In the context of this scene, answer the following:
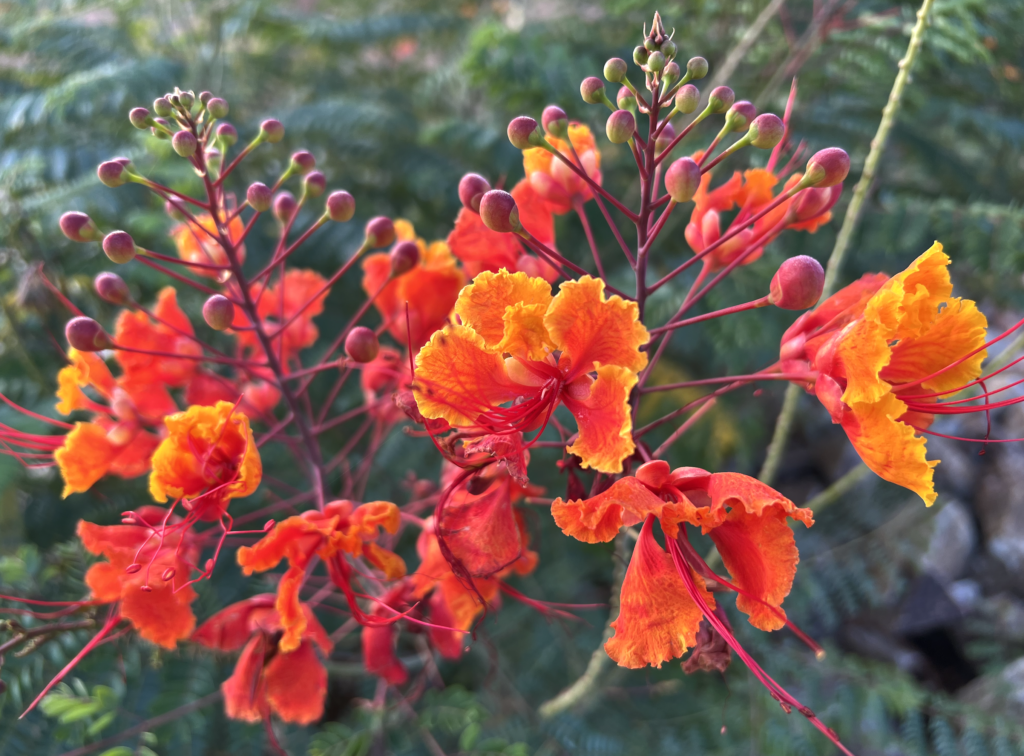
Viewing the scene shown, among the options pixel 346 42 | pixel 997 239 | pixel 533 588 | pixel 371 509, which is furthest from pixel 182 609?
pixel 346 42

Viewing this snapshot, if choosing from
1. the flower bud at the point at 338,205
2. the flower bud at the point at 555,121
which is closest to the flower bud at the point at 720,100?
the flower bud at the point at 555,121

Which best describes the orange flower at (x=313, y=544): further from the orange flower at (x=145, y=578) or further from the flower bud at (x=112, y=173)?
the flower bud at (x=112, y=173)

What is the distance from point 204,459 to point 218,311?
238mm

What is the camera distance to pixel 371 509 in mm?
1098

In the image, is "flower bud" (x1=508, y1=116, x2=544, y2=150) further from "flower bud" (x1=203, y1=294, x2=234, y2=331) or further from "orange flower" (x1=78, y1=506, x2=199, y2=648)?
"orange flower" (x1=78, y1=506, x2=199, y2=648)

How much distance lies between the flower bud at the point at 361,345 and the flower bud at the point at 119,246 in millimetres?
361

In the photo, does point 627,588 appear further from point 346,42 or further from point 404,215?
point 346,42

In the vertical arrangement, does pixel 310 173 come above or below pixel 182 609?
above

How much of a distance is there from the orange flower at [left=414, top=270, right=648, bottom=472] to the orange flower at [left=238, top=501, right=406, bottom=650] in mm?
262

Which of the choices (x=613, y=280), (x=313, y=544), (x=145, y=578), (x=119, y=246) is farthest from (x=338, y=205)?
(x=613, y=280)

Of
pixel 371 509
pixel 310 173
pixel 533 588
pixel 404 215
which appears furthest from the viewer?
pixel 404 215

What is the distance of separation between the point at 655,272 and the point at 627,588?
1858mm

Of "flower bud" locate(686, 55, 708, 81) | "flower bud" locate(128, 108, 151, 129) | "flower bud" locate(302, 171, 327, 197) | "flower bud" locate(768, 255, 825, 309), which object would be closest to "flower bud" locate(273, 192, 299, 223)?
"flower bud" locate(302, 171, 327, 197)

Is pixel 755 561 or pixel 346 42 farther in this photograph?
pixel 346 42
